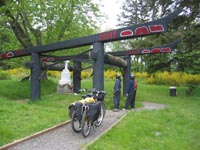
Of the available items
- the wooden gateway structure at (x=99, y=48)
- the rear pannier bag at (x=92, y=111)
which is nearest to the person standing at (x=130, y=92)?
the wooden gateway structure at (x=99, y=48)

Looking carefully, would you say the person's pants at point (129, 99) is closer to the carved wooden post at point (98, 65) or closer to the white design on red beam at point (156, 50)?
the carved wooden post at point (98, 65)

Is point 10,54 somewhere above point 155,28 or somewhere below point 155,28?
below

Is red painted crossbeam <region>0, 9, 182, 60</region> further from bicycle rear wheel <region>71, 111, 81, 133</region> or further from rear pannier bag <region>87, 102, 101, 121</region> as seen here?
bicycle rear wheel <region>71, 111, 81, 133</region>

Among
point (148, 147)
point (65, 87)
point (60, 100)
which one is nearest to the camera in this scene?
point (148, 147)

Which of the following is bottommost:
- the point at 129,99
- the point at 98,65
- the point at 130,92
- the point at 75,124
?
the point at 75,124

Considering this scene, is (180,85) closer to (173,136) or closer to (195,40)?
(195,40)

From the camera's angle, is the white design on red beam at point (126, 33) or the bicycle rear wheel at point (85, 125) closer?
the bicycle rear wheel at point (85, 125)

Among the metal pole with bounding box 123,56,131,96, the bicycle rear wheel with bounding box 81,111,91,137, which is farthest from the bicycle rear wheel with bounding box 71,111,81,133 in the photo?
the metal pole with bounding box 123,56,131,96

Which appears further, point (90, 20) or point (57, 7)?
point (90, 20)

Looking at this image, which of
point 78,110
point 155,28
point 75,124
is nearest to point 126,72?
point 155,28

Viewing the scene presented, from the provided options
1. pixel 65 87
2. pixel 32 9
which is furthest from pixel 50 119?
pixel 32 9

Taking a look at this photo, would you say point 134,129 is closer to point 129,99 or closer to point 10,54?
point 129,99

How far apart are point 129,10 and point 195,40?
24.1 metres

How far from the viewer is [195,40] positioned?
21.5 metres
